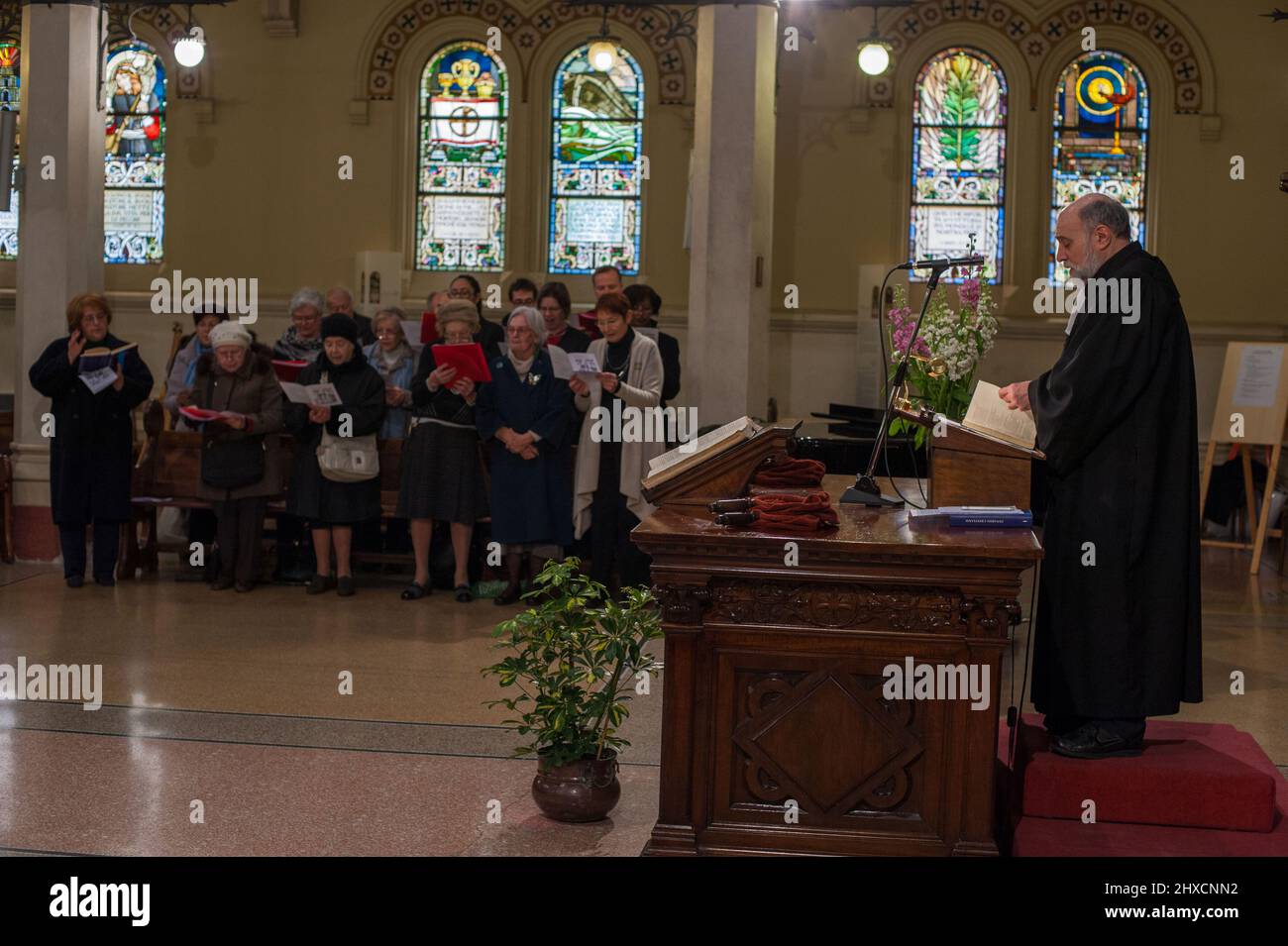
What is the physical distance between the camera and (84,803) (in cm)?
457

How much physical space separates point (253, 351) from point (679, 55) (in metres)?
5.49

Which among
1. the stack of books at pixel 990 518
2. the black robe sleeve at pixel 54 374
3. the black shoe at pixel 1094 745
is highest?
the black robe sleeve at pixel 54 374

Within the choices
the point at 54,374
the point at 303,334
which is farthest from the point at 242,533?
the point at 54,374

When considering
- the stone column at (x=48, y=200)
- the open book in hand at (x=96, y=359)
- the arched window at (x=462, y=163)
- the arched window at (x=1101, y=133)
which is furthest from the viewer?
the arched window at (x=462, y=163)

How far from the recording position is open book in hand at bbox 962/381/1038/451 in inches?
164

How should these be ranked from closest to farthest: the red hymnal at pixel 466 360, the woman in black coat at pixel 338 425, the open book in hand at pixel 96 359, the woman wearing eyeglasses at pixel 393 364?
the red hymnal at pixel 466 360
the woman in black coat at pixel 338 425
the open book in hand at pixel 96 359
the woman wearing eyeglasses at pixel 393 364

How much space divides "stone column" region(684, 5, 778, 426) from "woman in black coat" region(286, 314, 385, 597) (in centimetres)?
185

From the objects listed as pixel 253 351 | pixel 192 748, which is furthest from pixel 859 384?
pixel 192 748

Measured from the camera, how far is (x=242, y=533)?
848cm

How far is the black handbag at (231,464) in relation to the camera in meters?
8.38

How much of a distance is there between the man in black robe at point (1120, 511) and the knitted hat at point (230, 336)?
18.0 feet

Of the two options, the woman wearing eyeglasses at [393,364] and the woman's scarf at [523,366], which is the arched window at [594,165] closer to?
the woman wearing eyeglasses at [393,364]

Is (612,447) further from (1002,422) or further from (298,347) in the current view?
(1002,422)

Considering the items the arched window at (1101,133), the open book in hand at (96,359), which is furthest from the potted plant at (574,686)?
the arched window at (1101,133)
